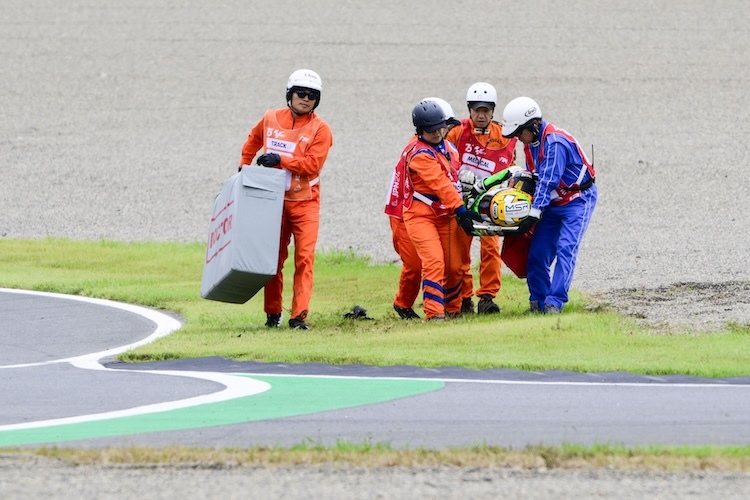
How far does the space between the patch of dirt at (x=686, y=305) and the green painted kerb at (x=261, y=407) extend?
3431 mm

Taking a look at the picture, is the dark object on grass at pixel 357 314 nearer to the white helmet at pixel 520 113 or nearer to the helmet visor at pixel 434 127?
the helmet visor at pixel 434 127

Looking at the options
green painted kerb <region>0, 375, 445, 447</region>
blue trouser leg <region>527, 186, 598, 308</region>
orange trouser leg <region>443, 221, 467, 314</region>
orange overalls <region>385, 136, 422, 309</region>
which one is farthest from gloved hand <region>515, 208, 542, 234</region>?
green painted kerb <region>0, 375, 445, 447</region>

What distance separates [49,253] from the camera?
1975 cm

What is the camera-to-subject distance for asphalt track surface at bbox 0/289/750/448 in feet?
22.6

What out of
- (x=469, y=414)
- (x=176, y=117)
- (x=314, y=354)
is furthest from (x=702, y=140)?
(x=469, y=414)

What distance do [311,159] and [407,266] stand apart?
145 centimetres

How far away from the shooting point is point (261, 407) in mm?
7836

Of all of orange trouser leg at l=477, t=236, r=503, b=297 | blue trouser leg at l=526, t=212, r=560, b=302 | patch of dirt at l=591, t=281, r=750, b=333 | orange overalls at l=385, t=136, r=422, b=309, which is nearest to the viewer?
patch of dirt at l=591, t=281, r=750, b=333

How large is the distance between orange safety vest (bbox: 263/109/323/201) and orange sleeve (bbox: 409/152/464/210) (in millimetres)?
903

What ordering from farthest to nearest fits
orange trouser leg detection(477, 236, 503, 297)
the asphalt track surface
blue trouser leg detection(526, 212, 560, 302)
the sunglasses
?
orange trouser leg detection(477, 236, 503, 297)
blue trouser leg detection(526, 212, 560, 302)
the sunglasses
the asphalt track surface

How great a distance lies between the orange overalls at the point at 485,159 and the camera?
509 inches

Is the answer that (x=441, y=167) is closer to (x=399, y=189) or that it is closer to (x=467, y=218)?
(x=467, y=218)

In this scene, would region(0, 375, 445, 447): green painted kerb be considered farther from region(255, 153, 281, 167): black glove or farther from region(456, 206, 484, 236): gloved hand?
region(456, 206, 484, 236): gloved hand

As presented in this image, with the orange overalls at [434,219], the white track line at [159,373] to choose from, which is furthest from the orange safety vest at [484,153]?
the white track line at [159,373]
